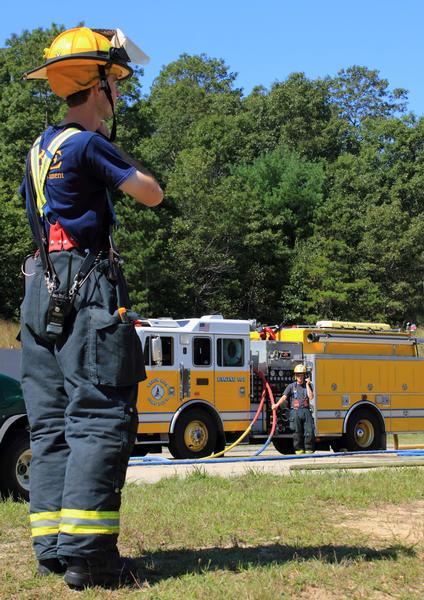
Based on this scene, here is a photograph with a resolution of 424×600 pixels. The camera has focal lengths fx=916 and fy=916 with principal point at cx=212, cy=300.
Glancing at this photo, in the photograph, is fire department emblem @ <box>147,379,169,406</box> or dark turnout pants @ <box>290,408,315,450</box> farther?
dark turnout pants @ <box>290,408,315,450</box>

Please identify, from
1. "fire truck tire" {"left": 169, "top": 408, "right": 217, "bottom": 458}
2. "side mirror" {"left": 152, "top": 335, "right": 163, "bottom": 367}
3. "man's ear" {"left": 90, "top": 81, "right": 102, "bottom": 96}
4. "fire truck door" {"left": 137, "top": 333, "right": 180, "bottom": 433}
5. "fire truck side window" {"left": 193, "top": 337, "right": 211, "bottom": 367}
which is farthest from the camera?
"fire truck side window" {"left": 193, "top": 337, "right": 211, "bottom": 367}

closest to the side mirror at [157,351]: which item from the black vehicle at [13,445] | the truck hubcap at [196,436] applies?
the truck hubcap at [196,436]

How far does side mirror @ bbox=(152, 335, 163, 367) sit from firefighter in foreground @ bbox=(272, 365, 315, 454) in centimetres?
262

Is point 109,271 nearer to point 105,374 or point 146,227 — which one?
point 105,374

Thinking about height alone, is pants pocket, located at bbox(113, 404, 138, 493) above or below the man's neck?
below

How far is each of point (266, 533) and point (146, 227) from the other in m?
36.0

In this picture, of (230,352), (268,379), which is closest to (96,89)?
(230,352)

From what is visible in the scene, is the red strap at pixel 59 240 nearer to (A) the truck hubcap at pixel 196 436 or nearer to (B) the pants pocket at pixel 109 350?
(B) the pants pocket at pixel 109 350

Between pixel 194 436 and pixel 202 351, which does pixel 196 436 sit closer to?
pixel 194 436

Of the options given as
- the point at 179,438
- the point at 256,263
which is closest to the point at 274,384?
the point at 179,438

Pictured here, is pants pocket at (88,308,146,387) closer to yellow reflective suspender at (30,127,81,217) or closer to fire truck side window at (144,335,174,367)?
yellow reflective suspender at (30,127,81,217)

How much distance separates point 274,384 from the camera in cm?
1912

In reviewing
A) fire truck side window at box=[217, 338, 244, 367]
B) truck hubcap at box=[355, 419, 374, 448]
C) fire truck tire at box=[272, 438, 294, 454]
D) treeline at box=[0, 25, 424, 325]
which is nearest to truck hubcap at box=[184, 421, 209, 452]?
fire truck side window at box=[217, 338, 244, 367]

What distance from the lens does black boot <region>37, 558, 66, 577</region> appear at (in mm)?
4211
